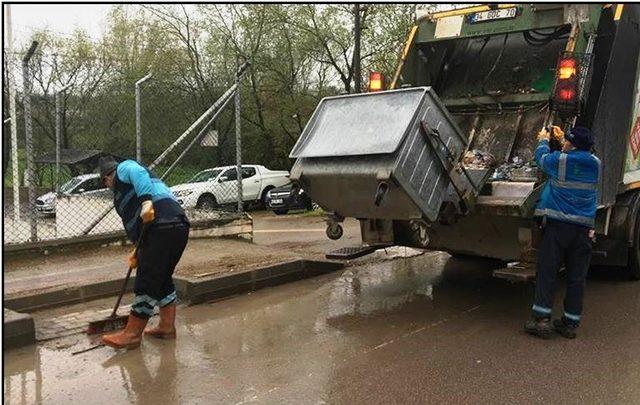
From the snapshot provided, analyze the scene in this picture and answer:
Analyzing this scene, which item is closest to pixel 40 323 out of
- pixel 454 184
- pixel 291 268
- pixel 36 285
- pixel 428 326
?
pixel 36 285

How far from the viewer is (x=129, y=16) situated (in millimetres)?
24562

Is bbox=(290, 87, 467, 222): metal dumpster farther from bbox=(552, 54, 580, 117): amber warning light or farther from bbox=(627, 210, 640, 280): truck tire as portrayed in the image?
bbox=(627, 210, 640, 280): truck tire

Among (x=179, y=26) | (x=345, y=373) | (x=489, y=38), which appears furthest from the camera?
(x=179, y=26)

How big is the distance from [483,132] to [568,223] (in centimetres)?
179

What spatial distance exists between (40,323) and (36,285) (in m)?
0.99

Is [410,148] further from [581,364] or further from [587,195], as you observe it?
[581,364]

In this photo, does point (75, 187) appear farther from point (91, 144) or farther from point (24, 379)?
point (24, 379)

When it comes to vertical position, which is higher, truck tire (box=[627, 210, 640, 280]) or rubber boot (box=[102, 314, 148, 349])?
truck tire (box=[627, 210, 640, 280])

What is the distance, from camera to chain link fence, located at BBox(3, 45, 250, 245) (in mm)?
8250

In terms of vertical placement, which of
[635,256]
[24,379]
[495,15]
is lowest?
[24,379]

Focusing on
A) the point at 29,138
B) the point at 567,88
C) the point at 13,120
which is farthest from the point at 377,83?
the point at 13,120

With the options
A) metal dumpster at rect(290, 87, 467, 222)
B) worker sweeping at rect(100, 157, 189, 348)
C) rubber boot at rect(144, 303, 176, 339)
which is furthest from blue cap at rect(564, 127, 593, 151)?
rubber boot at rect(144, 303, 176, 339)

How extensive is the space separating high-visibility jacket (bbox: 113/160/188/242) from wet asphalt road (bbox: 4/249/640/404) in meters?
0.96

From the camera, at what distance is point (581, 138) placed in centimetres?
485
